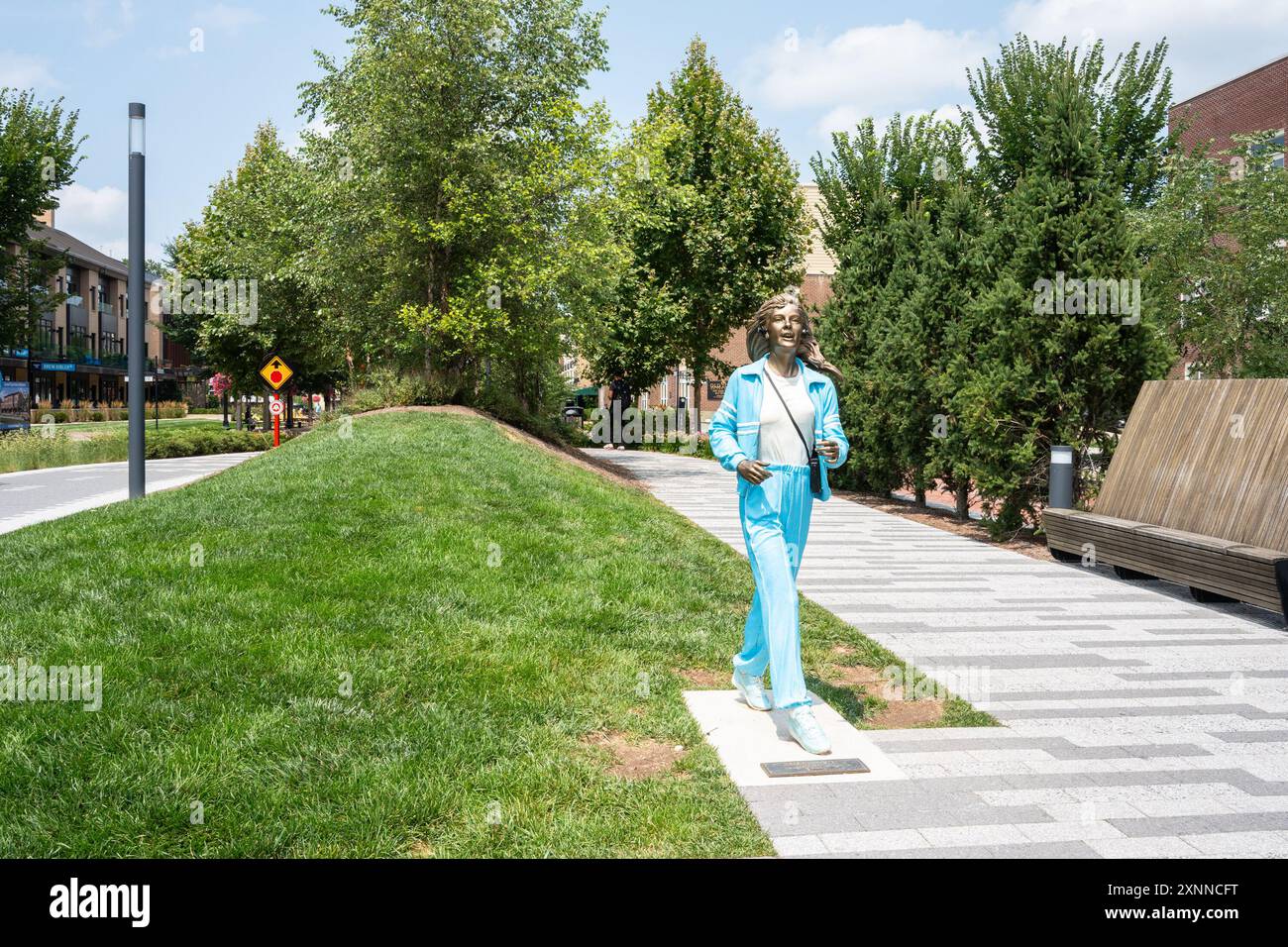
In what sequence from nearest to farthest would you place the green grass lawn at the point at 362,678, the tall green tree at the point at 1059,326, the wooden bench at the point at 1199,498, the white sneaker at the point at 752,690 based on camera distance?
the green grass lawn at the point at 362,678
the white sneaker at the point at 752,690
the wooden bench at the point at 1199,498
the tall green tree at the point at 1059,326

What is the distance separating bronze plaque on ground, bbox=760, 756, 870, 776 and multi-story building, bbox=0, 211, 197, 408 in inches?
2363

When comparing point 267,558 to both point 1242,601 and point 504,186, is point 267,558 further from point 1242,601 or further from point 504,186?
point 504,186

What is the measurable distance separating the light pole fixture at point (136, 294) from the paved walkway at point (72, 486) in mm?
1572

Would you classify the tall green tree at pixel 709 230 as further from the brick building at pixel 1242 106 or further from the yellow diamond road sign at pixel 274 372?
the brick building at pixel 1242 106

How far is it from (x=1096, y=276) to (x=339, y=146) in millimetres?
18034

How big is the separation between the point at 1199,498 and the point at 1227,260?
10570mm

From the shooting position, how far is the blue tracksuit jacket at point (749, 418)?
16.6 ft

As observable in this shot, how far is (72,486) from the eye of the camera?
60.1 ft

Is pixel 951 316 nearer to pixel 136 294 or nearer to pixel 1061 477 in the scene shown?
pixel 1061 477

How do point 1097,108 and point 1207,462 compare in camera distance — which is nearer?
point 1207,462

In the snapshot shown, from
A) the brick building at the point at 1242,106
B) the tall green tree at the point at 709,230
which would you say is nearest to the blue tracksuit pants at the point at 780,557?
the tall green tree at the point at 709,230

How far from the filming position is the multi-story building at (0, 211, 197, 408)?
2482 inches

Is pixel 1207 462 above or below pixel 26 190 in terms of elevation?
below

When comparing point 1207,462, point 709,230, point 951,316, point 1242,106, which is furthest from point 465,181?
point 1242,106
